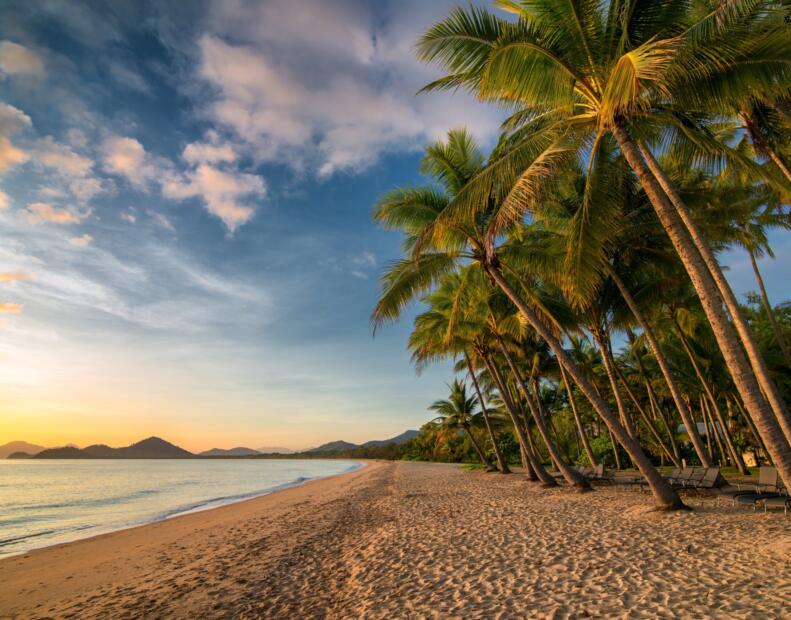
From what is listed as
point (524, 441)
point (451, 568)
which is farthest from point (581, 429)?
point (451, 568)

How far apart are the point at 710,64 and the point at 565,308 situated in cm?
952

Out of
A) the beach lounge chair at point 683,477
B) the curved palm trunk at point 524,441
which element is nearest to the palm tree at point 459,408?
the curved palm trunk at point 524,441

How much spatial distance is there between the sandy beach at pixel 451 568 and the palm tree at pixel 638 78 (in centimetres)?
186

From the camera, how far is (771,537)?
5816mm

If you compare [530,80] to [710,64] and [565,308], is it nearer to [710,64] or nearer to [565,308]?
[710,64]

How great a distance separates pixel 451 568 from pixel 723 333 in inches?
189

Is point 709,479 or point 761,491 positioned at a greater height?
point 709,479

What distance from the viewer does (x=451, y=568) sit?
5.81m

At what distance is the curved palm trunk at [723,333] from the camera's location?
5.30 meters

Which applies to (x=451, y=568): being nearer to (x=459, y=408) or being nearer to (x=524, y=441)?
(x=524, y=441)

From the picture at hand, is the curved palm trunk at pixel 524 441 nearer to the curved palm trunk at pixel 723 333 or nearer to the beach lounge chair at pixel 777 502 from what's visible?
the beach lounge chair at pixel 777 502

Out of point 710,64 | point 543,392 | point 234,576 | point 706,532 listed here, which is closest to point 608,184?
point 710,64

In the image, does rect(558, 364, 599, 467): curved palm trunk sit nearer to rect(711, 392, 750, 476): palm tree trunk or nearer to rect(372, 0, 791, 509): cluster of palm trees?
rect(372, 0, 791, 509): cluster of palm trees

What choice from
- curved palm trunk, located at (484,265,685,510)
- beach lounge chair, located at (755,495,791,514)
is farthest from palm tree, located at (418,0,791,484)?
curved palm trunk, located at (484,265,685,510)
